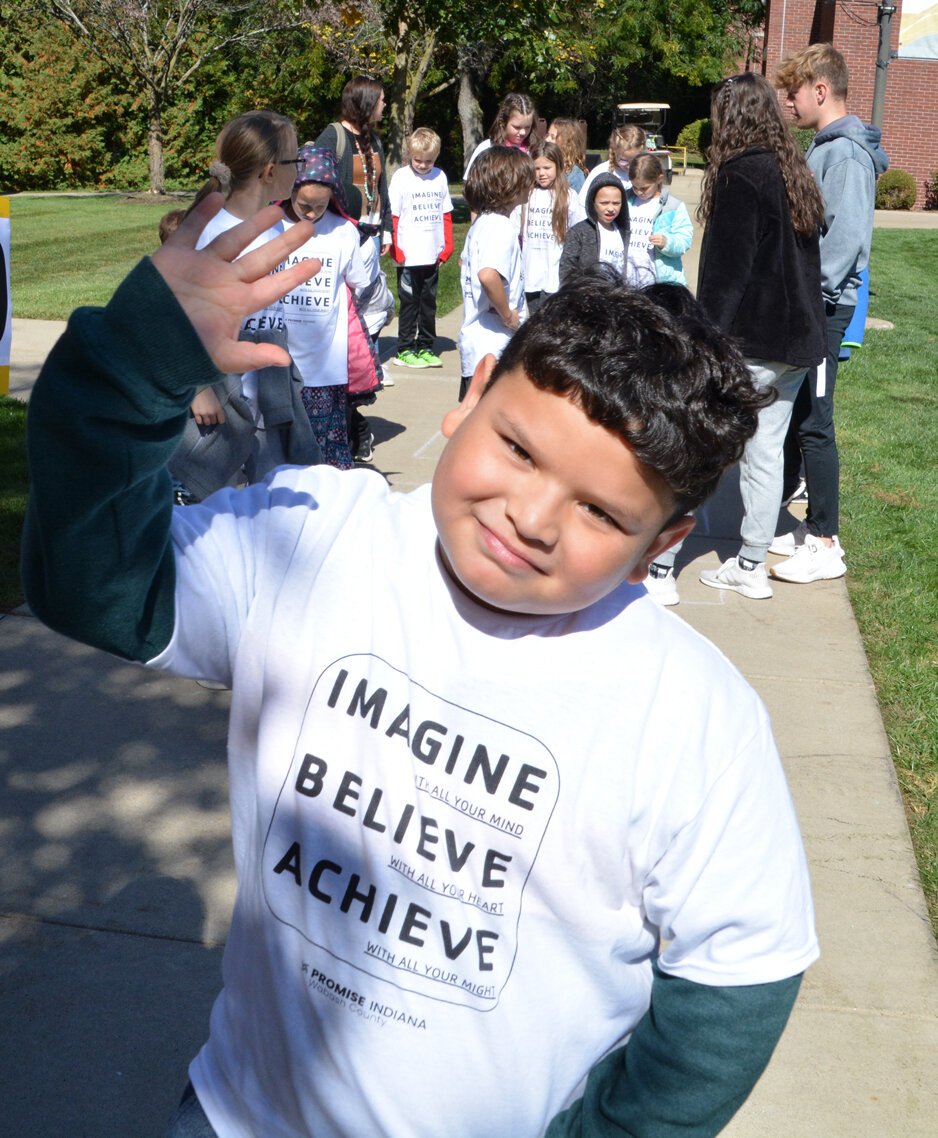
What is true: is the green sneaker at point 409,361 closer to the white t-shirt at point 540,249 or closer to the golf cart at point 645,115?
the white t-shirt at point 540,249

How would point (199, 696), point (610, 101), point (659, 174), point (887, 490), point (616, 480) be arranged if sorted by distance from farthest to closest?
point (610, 101), point (659, 174), point (887, 490), point (199, 696), point (616, 480)

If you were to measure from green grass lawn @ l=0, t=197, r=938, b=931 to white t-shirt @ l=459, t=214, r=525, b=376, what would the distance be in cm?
215

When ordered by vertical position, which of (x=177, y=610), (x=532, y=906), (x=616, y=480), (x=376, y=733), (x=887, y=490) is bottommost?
(x=887, y=490)

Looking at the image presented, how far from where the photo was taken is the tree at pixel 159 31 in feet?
83.7

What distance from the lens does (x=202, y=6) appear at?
25.6 m

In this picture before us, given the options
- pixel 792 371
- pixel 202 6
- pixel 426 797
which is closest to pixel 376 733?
pixel 426 797

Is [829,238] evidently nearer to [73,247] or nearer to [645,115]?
[73,247]

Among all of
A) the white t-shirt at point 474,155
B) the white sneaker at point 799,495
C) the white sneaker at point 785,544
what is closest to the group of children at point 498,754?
the white sneaker at point 785,544

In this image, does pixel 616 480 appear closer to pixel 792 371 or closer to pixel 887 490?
pixel 792 371

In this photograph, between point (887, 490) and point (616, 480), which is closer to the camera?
point (616, 480)

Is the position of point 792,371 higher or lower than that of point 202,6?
lower

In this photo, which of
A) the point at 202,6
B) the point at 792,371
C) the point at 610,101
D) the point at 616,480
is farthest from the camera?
the point at 610,101

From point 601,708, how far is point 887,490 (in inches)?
261

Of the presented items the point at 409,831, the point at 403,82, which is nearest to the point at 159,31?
the point at 403,82
